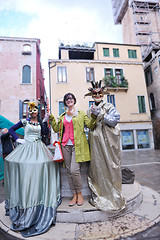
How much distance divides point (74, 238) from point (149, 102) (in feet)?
58.0

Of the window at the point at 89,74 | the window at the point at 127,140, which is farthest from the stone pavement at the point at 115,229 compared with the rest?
the window at the point at 89,74

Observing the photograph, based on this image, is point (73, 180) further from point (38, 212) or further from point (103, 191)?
point (38, 212)

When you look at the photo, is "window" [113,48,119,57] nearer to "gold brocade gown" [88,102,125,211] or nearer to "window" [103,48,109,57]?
"window" [103,48,109,57]

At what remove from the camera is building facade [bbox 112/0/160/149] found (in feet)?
54.1

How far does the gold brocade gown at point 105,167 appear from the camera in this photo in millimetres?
2338

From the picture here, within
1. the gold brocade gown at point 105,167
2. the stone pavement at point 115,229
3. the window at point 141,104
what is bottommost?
the stone pavement at point 115,229

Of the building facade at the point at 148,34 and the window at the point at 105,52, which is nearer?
the window at the point at 105,52

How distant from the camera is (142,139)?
50.3ft

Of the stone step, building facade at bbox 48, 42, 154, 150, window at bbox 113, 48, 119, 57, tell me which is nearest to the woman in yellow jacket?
the stone step

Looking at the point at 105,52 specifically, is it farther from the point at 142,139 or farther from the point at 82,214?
the point at 82,214

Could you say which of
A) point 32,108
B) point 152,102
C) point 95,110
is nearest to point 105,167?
point 95,110

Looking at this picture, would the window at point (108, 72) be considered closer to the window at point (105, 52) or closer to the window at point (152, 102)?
the window at point (105, 52)

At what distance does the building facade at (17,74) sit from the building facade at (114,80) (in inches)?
68.8

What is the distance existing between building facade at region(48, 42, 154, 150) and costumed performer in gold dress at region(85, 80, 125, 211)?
461 inches
